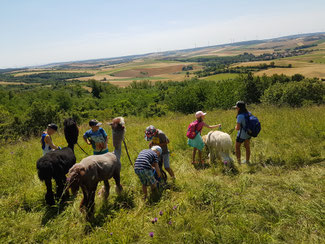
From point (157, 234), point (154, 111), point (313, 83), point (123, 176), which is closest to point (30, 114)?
point (154, 111)

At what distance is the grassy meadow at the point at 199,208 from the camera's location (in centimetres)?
286

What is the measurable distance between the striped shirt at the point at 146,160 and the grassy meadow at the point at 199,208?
747 millimetres

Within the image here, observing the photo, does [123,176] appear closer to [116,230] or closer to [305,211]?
[116,230]

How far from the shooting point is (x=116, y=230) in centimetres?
301

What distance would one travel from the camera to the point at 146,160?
373 cm

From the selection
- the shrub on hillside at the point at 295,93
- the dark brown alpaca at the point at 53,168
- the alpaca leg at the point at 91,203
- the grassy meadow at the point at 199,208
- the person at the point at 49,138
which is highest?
the person at the point at 49,138

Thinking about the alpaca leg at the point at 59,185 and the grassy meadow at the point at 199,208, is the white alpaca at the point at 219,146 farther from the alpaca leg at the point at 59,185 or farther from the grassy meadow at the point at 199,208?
the alpaca leg at the point at 59,185

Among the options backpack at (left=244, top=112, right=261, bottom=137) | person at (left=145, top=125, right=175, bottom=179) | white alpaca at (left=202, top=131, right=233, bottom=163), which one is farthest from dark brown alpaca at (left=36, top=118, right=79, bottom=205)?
backpack at (left=244, top=112, right=261, bottom=137)

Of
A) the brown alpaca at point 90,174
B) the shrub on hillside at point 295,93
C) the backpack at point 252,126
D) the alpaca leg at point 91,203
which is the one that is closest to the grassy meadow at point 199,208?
the alpaca leg at point 91,203

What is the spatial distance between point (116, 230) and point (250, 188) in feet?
8.93

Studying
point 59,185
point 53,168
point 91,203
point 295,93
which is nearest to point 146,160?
point 91,203

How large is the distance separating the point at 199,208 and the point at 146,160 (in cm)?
131

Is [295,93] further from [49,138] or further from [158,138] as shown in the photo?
[49,138]

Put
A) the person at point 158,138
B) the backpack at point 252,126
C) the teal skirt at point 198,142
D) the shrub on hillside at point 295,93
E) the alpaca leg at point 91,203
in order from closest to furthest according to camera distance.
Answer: the alpaca leg at point 91,203, the person at point 158,138, the backpack at point 252,126, the teal skirt at point 198,142, the shrub on hillside at point 295,93
